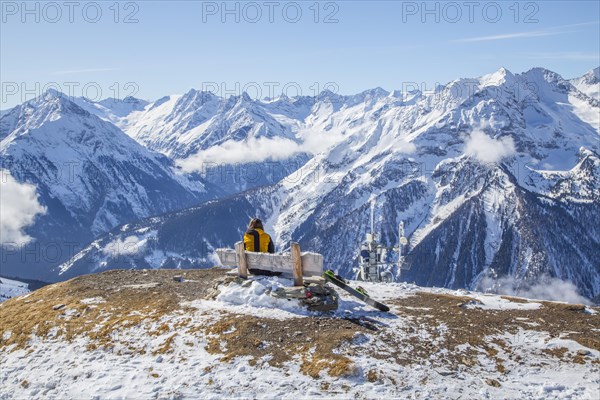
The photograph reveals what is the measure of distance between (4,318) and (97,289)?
426cm

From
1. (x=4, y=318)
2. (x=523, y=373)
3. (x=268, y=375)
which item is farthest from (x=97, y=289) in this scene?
(x=523, y=373)

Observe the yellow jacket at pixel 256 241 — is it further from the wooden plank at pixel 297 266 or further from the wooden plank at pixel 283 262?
the wooden plank at pixel 297 266

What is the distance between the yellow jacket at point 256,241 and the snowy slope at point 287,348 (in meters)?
2.01

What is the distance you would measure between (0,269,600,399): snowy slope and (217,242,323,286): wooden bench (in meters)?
0.66

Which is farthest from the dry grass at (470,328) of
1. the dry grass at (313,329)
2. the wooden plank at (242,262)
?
the wooden plank at (242,262)

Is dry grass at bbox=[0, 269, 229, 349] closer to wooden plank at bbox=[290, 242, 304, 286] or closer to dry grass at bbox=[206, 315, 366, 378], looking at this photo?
dry grass at bbox=[206, 315, 366, 378]

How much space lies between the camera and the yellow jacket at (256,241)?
25.6 metres

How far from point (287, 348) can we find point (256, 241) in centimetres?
806

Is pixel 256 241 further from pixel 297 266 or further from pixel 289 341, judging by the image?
pixel 289 341

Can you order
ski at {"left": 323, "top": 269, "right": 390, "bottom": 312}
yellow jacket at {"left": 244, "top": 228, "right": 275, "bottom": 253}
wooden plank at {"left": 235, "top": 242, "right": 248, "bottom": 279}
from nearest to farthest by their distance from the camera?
1. ski at {"left": 323, "top": 269, "right": 390, "bottom": 312}
2. wooden plank at {"left": 235, "top": 242, "right": 248, "bottom": 279}
3. yellow jacket at {"left": 244, "top": 228, "right": 275, "bottom": 253}

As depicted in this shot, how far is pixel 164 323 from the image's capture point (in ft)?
68.3

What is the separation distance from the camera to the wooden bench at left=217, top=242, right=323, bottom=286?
2258 cm

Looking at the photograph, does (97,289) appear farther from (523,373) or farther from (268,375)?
(523,373)

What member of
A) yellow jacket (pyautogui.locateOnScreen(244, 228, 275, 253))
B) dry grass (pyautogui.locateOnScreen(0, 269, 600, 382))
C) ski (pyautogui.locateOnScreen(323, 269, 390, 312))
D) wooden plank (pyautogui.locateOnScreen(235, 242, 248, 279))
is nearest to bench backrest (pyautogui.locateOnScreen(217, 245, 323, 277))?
wooden plank (pyautogui.locateOnScreen(235, 242, 248, 279))
